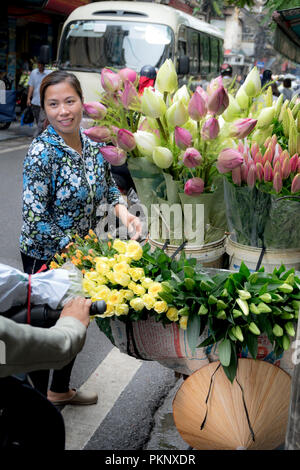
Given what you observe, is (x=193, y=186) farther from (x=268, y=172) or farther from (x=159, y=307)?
(x=159, y=307)

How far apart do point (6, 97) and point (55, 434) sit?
1247 centimetres

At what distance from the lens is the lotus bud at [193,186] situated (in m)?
1.94

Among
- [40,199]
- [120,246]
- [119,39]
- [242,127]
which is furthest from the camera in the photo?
[119,39]

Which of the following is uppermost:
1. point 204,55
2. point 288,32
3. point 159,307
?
point 204,55

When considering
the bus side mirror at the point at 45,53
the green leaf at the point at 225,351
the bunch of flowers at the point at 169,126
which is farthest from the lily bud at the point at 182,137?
the bus side mirror at the point at 45,53

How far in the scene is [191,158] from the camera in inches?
73.0

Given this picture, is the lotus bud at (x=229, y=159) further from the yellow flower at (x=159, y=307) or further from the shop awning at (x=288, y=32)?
the shop awning at (x=288, y=32)

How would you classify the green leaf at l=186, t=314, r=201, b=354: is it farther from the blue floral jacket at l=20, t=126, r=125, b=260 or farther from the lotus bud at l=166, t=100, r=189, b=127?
the blue floral jacket at l=20, t=126, r=125, b=260

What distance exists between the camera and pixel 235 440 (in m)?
1.80

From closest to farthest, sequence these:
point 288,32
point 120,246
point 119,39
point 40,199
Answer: point 120,246
point 40,199
point 288,32
point 119,39

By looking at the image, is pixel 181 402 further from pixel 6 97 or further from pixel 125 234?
pixel 6 97

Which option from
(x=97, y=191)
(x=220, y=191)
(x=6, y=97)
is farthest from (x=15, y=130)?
(x=220, y=191)

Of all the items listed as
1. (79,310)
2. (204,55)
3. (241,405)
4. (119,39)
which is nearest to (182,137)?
(79,310)

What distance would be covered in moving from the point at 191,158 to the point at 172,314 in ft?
1.66
